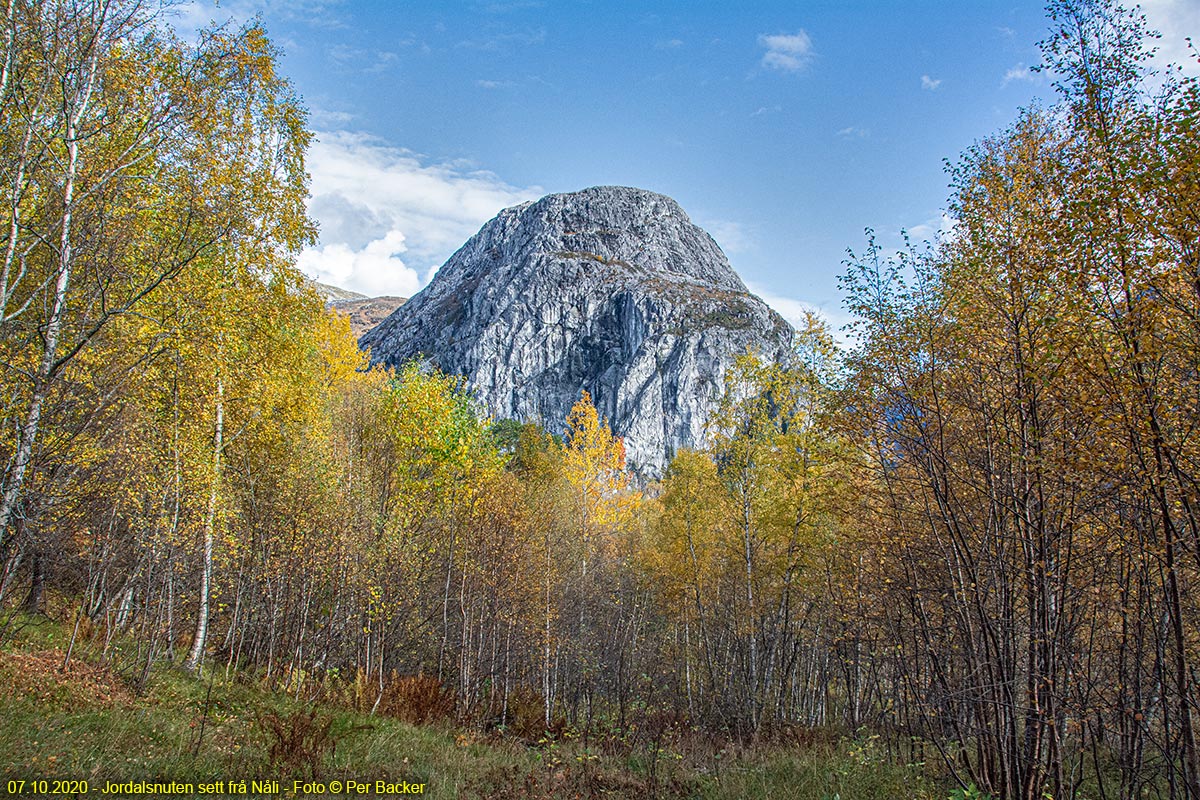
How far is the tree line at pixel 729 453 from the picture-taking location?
15.8 feet

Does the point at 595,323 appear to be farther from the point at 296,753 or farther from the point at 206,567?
the point at 296,753

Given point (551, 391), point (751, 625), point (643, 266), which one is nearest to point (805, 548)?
point (751, 625)

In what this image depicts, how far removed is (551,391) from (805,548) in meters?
102

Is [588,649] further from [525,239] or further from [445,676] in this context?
[525,239]

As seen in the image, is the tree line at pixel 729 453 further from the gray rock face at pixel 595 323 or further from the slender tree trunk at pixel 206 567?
the gray rock face at pixel 595 323

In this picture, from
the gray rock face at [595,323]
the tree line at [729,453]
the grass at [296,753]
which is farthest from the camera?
the gray rock face at [595,323]

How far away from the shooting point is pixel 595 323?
117375 mm

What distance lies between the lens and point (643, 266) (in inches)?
5359

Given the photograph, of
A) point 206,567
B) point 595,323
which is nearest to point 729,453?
point 206,567

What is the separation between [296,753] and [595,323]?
112m

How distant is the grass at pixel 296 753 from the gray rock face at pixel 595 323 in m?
76.7

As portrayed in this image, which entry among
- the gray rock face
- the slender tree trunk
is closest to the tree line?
Result: the slender tree trunk

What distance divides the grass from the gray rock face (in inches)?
3021

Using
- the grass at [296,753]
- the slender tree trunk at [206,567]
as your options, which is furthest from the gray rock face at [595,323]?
the slender tree trunk at [206,567]
